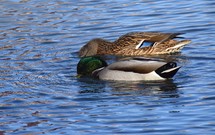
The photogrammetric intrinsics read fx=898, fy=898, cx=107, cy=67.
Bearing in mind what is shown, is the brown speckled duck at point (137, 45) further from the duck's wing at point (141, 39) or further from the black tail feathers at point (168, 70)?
the black tail feathers at point (168, 70)

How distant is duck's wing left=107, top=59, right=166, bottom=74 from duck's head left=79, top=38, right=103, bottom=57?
8.72ft

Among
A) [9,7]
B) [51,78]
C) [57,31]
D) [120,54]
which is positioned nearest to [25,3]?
[9,7]

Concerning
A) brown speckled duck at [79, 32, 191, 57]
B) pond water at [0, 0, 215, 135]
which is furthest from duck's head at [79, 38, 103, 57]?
pond water at [0, 0, 215, 135]

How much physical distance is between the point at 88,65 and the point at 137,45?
2.39 meters

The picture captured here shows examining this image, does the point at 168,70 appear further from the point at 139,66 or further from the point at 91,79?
the point at 91,79

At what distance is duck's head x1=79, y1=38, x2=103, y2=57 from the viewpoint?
17.8m

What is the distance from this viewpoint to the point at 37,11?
21.6m

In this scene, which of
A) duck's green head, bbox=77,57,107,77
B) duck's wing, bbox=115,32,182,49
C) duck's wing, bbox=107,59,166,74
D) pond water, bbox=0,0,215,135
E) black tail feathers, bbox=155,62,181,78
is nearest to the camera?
pond water, bbox=0,0,215,135

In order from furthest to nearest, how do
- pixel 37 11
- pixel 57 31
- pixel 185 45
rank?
pixel 37 11
pixel 57 31
pixel 185 45

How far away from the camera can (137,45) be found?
18.1 m

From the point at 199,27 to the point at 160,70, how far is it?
4.07 metres

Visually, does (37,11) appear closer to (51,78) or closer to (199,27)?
(199,27)

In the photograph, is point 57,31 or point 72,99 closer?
point 72,99

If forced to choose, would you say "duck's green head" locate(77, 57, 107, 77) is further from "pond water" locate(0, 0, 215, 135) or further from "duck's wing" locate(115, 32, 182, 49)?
"duck's wing" locate(115, 32, 182, 49)
